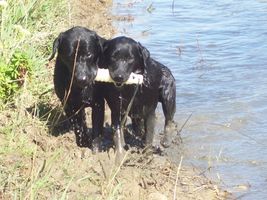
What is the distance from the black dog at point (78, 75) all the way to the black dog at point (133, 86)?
0.45ft

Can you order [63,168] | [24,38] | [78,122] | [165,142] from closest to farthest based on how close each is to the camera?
[63,168], [78,122], [165,142], [24,38]

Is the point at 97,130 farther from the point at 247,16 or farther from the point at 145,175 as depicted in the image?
the point at 247,16

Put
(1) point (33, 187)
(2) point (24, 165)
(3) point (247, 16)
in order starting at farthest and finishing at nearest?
(3) point (247, 16) < (2) point (24, 165) < (1) point (33, 187)

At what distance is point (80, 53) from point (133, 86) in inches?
24.7

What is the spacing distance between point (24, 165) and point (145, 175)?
47.5 inches

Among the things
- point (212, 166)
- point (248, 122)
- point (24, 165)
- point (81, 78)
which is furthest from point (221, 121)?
point (24, 165)

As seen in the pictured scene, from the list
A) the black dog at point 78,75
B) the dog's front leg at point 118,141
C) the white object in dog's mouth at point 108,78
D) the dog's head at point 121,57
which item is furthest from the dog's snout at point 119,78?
the dog's front leg at point 118,141

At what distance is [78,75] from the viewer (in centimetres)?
594

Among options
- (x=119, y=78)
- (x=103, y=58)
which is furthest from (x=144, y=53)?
(x=119, y=78)

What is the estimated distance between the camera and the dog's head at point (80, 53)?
19.6 ft

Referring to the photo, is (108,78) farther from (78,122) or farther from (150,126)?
(150,126)

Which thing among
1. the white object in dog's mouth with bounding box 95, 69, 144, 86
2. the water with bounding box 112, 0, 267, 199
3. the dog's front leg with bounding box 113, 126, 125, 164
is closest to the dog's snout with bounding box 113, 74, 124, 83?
Result: the white object in dog's mouth with bounding box 95, 69, 144, 86

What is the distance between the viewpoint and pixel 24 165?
5027 millimetres

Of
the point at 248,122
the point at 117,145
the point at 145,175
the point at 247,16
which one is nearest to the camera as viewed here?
the point at 145,175
